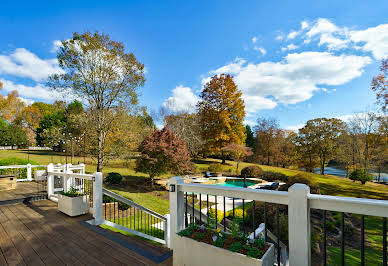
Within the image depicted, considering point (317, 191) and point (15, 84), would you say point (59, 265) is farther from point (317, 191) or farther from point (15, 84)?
point (15, 84)

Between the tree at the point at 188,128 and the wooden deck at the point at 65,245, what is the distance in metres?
15.2

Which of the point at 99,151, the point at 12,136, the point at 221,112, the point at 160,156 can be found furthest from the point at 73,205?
the point at 12,136

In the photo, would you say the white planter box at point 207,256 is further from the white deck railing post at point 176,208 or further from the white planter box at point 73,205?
the white planter box at point 73,205

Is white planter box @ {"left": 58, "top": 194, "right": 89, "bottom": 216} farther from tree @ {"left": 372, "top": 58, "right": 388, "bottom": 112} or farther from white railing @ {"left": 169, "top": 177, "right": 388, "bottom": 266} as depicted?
tree @ {"left": 372, "top": 58, "right": 388, "bottom": 112}

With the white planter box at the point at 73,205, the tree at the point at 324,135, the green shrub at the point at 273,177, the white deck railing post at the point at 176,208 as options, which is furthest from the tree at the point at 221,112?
the white deck railing post at the point at 176,208

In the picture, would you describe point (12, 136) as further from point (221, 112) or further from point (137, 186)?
point (221, 112)

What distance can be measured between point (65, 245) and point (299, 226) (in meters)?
3.74

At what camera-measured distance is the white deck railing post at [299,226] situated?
1648 millimetres

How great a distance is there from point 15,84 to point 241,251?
40655 millimetres

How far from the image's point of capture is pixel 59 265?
2.72 metres

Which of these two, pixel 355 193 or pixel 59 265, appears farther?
pixel 355 193

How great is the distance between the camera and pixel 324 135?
23609mm

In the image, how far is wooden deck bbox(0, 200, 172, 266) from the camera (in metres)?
2.85

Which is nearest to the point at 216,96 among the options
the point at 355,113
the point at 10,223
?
the point at 355,113
